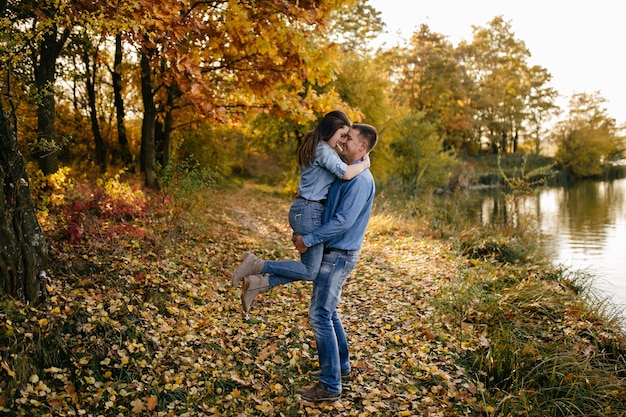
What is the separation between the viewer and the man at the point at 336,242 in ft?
12.2

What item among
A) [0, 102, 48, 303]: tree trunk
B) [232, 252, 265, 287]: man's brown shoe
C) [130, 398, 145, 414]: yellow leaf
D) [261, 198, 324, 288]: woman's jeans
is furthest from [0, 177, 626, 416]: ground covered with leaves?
[261, 198, 324, 288]: woman's jeans

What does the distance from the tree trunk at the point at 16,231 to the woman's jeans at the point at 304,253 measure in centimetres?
213

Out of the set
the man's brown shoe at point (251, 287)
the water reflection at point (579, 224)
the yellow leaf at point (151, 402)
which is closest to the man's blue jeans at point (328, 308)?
the man's brown shoe at point (251, 287)

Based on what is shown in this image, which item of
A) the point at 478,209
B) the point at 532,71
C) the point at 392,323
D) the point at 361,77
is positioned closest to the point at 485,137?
the point at 532,71

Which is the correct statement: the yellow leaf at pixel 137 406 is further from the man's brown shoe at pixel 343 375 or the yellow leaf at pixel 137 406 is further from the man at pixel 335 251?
the man's brown shoe at pixel 343 375

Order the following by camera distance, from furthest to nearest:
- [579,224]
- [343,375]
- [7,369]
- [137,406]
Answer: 1. [579,224]
2. [343,375]
3. [137,406]
4. [7,369]

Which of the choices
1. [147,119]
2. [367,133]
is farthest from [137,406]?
[147,119]

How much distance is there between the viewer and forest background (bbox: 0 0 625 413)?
4383mm

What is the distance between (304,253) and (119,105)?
9.26 metres

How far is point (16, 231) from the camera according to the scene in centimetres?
425

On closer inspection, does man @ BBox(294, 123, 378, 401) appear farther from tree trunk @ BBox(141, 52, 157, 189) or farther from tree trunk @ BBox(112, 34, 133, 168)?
tree trunk @ BBox(112, 34, 133, 168)

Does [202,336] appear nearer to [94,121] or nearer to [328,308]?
[328,308]

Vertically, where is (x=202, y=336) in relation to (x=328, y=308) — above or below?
below

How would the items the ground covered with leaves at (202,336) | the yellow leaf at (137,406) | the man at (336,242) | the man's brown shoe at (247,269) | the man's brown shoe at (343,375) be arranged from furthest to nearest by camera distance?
the man's brown shoe at (343,375) → the man's brown shoe at (247,269) → the ground covered with leaves at (202,336) → the man at (336,242) → the yellow leaf at (137,406)
